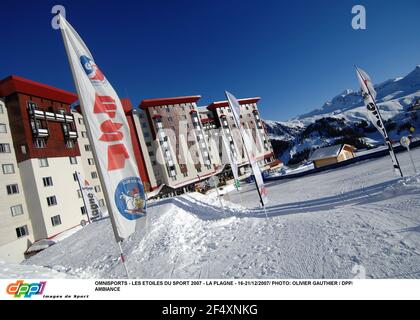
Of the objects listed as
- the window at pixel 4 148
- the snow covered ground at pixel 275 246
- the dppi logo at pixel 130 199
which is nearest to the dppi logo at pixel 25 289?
the dppi logo at pixel 130 199

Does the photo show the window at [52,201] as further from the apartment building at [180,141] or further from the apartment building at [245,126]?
the apartment building at [245,126]

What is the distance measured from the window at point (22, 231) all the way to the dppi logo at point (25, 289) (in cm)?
2869

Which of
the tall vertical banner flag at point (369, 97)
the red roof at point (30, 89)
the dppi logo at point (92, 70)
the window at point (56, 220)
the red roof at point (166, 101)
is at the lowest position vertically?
the window at point (56, 220)

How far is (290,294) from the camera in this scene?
8.89 feet

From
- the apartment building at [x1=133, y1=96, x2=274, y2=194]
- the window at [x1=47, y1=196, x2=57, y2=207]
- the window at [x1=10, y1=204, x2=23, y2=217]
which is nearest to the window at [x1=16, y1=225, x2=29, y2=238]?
the window at [x1=10, y1=204, x2=23, y2=217]

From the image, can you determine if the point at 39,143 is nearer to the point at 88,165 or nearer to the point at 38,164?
the point at 38,164

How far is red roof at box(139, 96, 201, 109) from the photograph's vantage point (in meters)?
Answer: 51.4

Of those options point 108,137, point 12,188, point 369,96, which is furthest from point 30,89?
point 369,96

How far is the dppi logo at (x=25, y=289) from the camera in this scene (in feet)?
10.9

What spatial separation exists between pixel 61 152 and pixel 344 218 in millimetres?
34277

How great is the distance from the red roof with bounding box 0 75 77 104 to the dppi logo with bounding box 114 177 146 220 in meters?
32.7

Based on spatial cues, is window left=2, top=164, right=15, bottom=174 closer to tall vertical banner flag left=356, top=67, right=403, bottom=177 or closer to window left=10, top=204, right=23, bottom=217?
window left=10, top=204, right=23, bottom=217

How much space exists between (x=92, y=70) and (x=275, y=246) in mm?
6712
